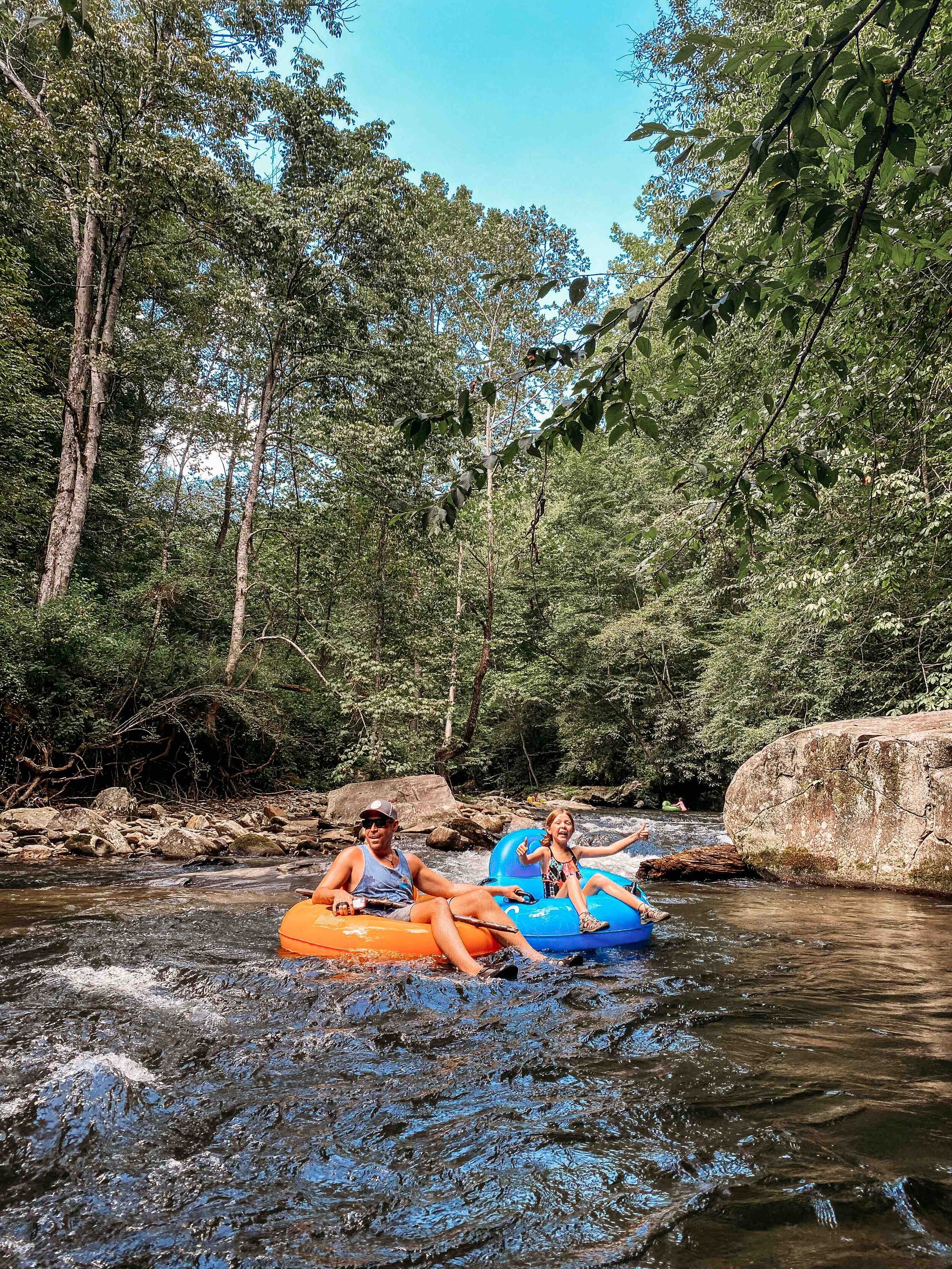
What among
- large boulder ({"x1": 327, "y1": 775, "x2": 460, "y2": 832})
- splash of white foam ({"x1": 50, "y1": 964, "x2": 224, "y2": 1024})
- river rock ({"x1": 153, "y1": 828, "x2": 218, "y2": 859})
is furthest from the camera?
large boulder ({"x1": 327, "y1": 775, "x2": 460, "y2": 832})

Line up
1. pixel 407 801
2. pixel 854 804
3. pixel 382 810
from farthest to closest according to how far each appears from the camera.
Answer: pixel 407 801, pixel 854 804, pixel 382 810

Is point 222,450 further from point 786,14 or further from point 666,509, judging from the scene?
point 786,14

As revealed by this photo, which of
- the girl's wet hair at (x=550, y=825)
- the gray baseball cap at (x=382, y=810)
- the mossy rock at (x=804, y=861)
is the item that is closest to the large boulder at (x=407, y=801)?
the mossy rock at (x=804, y=861)

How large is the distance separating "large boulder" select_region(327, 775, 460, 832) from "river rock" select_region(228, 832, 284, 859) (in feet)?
7.31

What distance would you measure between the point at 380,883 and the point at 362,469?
33.5ft

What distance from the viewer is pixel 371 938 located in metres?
4.67

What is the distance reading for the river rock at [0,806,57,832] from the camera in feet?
30.8

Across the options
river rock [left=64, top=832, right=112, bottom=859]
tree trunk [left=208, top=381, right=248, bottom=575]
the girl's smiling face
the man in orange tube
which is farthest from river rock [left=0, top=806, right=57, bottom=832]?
tree trunk [left=208, top=381, right=248, bottom=575]

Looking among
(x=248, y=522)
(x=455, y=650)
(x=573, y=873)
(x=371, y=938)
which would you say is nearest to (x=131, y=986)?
(x=371, y=938)

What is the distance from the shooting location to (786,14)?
10.8 m

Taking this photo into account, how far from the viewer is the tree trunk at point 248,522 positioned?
13.6 meters

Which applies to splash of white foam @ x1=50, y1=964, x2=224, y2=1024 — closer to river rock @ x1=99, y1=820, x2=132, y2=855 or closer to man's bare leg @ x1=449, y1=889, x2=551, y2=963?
man's bare leg @ x1=449, y1=889, x2=551, y2=963

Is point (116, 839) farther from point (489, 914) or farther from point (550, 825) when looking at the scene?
point (489, 914)

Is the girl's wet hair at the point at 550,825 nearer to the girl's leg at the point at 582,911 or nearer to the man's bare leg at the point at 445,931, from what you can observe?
the girl's leg at the point at 582,911
